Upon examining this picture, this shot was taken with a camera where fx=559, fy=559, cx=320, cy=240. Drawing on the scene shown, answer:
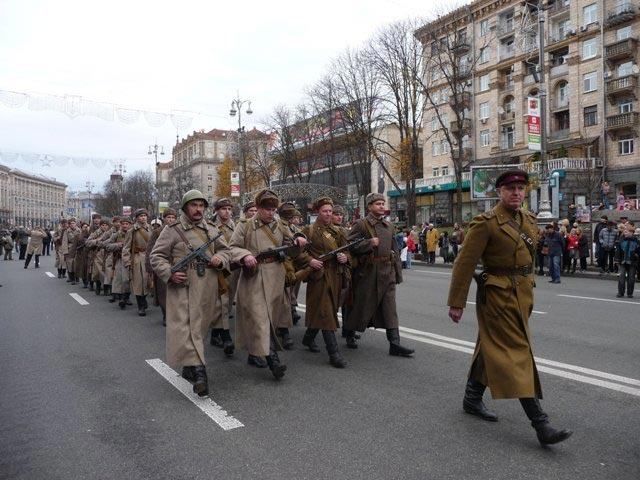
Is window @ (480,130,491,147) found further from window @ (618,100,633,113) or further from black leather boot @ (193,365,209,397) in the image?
black leather boot @ (193,365,209,397)

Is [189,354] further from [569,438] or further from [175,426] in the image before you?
[569,438]

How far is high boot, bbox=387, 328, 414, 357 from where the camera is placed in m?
6.62

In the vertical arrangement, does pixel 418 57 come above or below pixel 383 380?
above

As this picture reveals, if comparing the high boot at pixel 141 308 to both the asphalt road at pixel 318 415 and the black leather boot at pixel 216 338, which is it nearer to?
the asphalt road at pixel 318 415

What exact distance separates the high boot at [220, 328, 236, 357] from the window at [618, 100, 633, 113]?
127ft

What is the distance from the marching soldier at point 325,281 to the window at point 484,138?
4411cm

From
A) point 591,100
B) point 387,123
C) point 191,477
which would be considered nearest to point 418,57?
point 387,123

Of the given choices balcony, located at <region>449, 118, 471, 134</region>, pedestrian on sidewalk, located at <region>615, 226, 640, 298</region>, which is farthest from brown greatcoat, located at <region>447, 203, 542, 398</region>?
balcony, located at <region>449, 118, 471, 134</region>

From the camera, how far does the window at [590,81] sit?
39.3m

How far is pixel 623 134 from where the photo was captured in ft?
124

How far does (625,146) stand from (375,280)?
3745cm

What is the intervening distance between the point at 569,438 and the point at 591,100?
4103 centimetres

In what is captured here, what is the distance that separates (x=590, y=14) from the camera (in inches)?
1560

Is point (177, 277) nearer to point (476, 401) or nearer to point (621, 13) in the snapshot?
point (476, 401)
